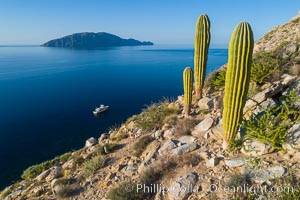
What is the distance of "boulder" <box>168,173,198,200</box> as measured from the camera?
4129 millimetres

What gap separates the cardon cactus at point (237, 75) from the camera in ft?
14.3

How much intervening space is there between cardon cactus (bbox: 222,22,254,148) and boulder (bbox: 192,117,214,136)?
1159 millimetres

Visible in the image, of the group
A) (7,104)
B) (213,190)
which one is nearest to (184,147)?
(213,190)

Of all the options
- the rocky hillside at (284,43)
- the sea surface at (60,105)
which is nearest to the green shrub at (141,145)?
the rocky hillside at (284,43)

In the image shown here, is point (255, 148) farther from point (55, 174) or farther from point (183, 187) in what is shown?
point (55, 174)

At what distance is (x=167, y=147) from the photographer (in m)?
5.88

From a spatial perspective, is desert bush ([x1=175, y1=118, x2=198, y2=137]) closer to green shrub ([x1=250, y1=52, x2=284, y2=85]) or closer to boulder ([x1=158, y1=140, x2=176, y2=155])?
boulder ([x1=158, y1=140, x2=176, y2=155])

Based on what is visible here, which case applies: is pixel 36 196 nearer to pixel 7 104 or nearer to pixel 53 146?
pixel 53 146

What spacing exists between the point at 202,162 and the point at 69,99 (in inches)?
1115

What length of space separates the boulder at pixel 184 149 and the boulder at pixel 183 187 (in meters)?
0.94

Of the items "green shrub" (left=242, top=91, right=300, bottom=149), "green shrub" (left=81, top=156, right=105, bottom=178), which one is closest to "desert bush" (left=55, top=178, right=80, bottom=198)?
"green shrub" (left=81, top=156, right=105, bottom=178)

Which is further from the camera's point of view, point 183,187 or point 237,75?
point 237,75

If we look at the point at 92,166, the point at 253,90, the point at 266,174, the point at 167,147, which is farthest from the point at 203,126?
the point at 92,166

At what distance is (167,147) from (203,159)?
3.95ft
